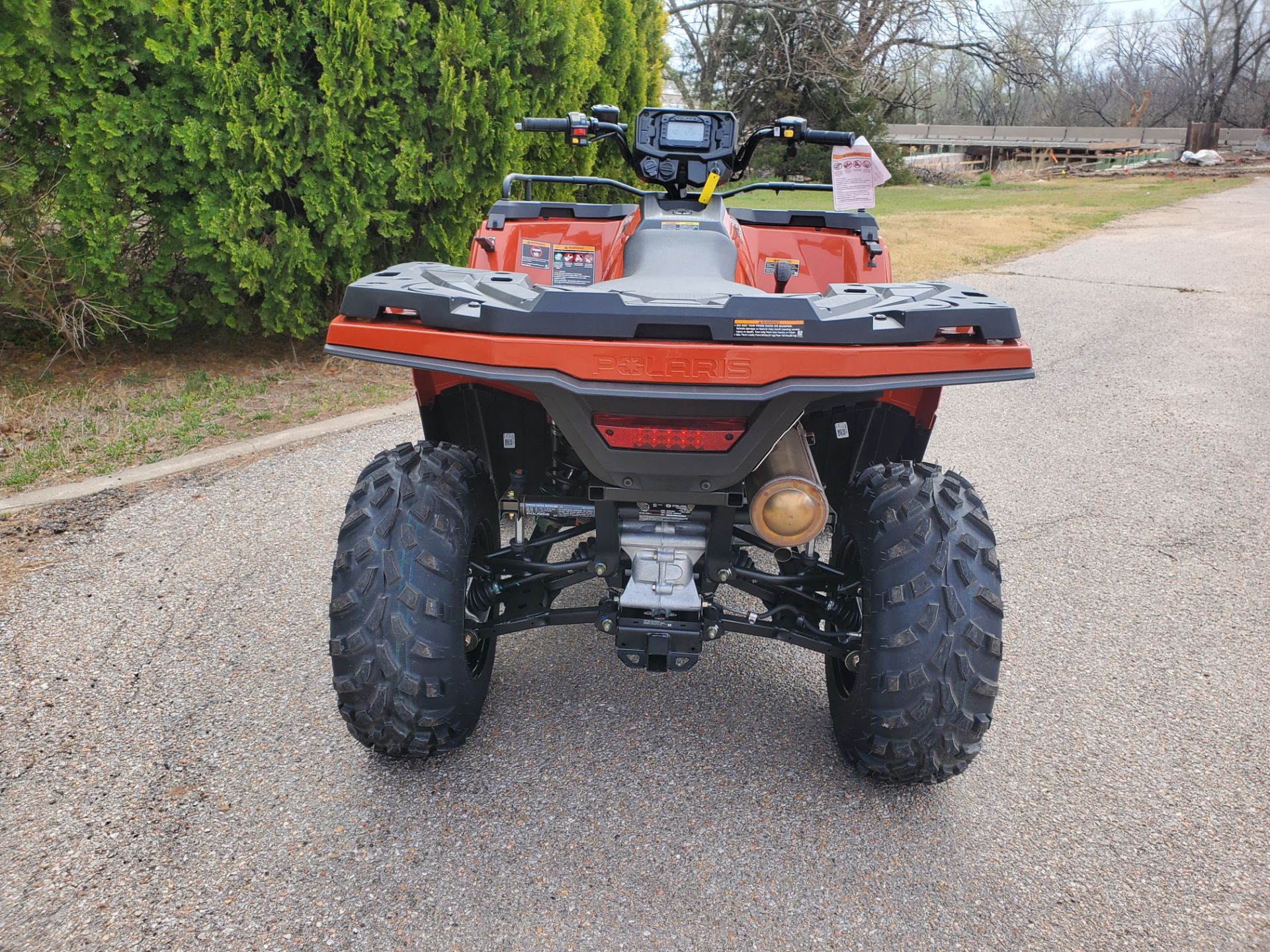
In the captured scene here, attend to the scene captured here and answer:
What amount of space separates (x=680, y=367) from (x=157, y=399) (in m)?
4.63

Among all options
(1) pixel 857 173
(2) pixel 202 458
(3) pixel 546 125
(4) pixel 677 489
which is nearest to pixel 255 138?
(2) pixel 202 458

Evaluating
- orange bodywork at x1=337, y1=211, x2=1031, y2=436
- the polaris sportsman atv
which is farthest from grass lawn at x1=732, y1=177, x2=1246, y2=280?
orange bodywork at x1=337, y1=211, x2=1031, y2=436

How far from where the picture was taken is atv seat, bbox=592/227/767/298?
7.82 ft

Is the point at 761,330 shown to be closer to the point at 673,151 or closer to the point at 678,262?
the point at 678,262

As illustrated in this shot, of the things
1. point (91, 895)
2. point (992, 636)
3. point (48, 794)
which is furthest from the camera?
point (48, 794)

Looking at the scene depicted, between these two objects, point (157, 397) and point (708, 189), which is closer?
point (708, 189)

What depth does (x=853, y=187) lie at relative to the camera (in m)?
3.29

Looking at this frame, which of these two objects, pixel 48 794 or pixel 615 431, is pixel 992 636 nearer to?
pixel 615 431

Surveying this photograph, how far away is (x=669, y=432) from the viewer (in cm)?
214

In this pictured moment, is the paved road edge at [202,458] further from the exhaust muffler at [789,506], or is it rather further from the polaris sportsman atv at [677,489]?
the exhaust muffler at [789,506]

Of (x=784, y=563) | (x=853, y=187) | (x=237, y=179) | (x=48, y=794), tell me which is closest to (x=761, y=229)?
(x=853, y=187)

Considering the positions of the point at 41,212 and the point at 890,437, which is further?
the point at 41,212

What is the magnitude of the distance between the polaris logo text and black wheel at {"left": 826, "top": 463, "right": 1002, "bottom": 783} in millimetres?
684

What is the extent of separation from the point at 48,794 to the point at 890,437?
2603 mm
